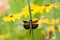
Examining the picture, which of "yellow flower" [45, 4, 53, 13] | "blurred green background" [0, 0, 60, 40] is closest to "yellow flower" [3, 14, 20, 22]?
"blurred green background" [0, 0, 60, 40]

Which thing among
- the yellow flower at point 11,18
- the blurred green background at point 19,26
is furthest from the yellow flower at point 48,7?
the yellow flower at point 11,18

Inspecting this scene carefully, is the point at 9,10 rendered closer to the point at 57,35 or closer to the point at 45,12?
the point at 45,12

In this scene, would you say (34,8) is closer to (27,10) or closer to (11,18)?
(27,10)

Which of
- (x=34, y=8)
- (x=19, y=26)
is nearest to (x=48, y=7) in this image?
(x=34, y=8)

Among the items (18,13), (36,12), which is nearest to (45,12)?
(36,12)

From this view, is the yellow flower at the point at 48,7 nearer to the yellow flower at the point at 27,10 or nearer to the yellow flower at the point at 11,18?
the yellow flower at the point at 27,10

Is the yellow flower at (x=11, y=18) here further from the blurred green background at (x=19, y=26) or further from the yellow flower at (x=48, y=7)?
the yellow flower at (x=48, y=7)

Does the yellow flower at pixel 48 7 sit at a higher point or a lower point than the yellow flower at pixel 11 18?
higher

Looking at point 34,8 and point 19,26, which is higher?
point 34,8

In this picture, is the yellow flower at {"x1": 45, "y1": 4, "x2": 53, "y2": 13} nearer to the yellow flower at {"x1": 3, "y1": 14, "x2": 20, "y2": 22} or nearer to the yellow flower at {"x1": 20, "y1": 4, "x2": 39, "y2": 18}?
the yellow flower at {"x1": 20, "y1": 4, "x2": 39, "y2": 18}

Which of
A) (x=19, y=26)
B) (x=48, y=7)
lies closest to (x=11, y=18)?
(x=19, y=26)

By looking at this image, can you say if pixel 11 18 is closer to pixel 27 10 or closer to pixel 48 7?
pixel 27 10
